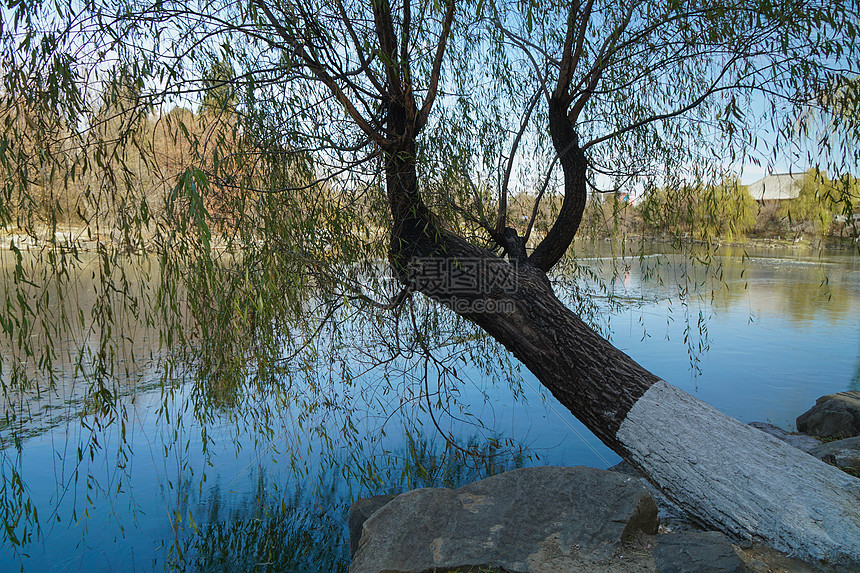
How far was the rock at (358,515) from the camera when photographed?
232cm

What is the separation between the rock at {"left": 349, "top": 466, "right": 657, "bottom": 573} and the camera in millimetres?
1740

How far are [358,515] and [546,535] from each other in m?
0.88

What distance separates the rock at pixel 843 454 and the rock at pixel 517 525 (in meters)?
1.23

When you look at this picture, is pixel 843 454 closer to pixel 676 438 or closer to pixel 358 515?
pixel 676 438

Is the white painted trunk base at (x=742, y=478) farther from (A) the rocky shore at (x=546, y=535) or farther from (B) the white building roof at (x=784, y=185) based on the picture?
(B) the white building roof at (x=784, y=185)

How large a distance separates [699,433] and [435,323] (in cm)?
175

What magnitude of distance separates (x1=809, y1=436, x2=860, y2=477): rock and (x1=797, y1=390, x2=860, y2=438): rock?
655mm

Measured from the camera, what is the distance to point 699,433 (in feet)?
7.14

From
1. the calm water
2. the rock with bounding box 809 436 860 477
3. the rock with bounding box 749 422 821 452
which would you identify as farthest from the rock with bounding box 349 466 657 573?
the rock with bounding box 749 422 821 452

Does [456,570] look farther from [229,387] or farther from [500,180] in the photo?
[500,180]

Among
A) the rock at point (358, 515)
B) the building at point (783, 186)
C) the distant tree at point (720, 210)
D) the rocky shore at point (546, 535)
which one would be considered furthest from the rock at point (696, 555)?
the distant tree at point (720, 210)

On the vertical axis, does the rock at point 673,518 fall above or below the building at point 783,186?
below

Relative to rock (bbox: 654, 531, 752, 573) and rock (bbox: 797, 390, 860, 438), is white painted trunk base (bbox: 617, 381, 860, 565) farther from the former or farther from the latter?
rock (bbox: 797, 390, 860, 438)

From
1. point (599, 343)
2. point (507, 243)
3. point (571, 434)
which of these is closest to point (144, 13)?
point (507, 243)
